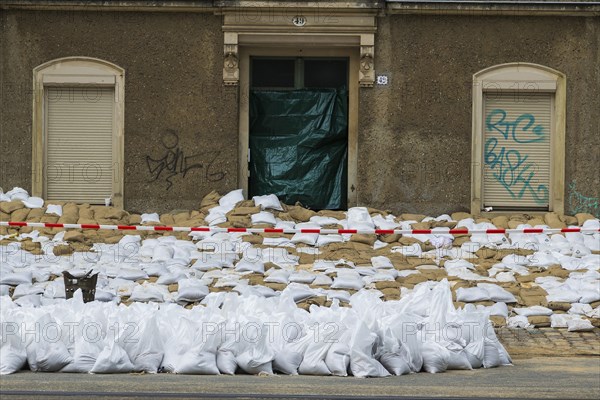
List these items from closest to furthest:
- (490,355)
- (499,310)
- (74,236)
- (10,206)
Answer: (490,355) → (499,310) → (74,236) → (10,206)

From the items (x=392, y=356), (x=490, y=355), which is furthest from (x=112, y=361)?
(x=490, y=355)

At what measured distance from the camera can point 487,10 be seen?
18219 mm

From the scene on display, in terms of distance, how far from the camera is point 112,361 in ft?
33.2

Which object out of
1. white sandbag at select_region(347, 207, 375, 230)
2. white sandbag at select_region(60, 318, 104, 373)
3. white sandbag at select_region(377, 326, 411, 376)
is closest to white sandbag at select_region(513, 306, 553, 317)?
white sandbag at select_region(377, 326, 411, 376)

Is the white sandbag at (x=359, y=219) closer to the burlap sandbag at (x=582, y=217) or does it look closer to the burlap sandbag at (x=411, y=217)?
the burlap sandbag at (x=411, y=217)

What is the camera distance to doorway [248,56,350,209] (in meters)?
19.0

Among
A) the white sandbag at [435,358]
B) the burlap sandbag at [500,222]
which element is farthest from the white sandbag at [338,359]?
the burlap sandbag at [500,222]

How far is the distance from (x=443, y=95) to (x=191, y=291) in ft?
22.2

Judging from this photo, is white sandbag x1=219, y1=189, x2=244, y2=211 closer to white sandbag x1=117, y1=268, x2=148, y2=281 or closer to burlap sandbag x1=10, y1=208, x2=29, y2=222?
burlap sandbag x1=10, y1=208, x2=29, y2=222

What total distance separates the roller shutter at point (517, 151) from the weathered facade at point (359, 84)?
113 mm

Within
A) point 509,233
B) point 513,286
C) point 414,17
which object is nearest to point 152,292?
point 513,286

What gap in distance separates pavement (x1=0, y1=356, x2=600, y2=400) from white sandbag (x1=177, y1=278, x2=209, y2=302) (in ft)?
10.3

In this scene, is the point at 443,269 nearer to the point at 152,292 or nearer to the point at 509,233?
the point at 509,233

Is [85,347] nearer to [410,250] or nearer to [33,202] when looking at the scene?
[410,250]
